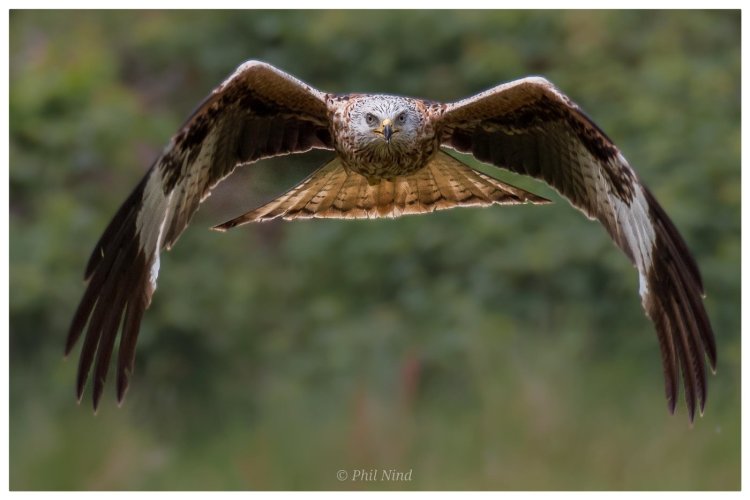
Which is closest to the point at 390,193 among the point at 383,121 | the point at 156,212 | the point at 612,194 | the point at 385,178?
the point at 385,178

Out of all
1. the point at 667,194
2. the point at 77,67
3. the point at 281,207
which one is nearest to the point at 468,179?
the point at 281,207

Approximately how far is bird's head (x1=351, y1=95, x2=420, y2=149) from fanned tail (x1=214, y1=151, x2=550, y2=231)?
→ 0.31 m

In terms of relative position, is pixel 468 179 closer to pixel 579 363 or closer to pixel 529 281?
pixel 579 363

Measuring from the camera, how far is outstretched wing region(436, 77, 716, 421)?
6.07 metres

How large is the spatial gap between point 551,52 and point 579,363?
3.26 metres

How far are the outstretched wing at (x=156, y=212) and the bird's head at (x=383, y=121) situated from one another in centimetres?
24

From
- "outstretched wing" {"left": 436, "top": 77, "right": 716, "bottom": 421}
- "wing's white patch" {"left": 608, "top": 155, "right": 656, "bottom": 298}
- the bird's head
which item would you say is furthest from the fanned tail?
"wing's white patch" {"left": 608, "top": 155, "right": 656, "bottom": 298}

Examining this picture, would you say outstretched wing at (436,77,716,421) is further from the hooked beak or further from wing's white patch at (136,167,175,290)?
Answer: wing's white patch at (136,167,175,290)

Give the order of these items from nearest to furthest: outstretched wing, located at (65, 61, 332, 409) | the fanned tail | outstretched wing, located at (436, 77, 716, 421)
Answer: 1. outstretched wing, located at (65, 61, 332, 409)
2. outstretched wing, located at (436, 77, 716, 421)
3. the fanned tail

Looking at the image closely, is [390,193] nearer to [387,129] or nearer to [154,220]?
[387,129]

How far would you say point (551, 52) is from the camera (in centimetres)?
1290

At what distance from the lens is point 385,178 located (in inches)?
257

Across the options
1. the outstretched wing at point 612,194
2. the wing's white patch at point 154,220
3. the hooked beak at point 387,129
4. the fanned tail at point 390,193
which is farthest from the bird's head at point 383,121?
the wing's white patch at point 154,220

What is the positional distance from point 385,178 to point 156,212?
104 centimetres
